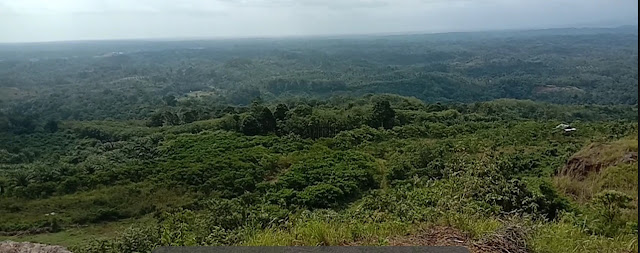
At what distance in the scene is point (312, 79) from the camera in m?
61.9

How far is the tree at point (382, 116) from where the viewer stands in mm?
24031

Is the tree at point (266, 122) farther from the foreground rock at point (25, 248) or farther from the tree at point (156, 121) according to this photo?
the foreground rock at point (25, 248)

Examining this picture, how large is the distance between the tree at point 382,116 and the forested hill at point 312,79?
18346 millimetres

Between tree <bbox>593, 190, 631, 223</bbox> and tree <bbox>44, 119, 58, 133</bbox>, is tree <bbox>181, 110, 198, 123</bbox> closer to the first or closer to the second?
tree <bbox>44, 119, 58, 133</bbox>

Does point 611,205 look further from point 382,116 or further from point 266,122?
point 382,116

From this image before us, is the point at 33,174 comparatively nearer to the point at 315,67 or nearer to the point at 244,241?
the point at 244,241

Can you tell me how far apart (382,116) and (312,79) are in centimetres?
3828

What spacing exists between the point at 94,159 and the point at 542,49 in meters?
90.8

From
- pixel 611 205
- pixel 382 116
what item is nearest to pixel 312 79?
pixel 382 116

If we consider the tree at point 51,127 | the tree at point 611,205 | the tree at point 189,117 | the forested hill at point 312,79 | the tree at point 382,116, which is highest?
Result: the tree at point 611,205

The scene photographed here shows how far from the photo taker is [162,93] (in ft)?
184

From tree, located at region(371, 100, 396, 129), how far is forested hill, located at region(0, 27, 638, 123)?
1835cm

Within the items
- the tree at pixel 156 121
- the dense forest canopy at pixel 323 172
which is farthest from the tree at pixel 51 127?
the tree at pixel 156 121

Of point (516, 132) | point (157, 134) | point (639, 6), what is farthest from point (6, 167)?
point (639, 6)
